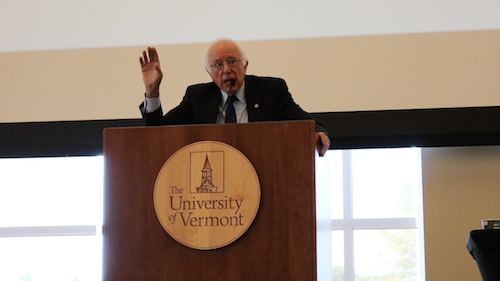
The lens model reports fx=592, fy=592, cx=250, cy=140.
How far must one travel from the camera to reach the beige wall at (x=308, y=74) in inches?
162

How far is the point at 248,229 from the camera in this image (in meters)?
1.47

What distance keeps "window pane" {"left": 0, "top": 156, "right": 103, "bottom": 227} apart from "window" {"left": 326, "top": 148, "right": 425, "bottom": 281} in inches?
87.0

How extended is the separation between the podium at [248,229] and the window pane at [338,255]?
12.2 feet

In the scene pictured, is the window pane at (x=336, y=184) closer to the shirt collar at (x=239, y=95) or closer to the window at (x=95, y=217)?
the window at (x=95, y=217)

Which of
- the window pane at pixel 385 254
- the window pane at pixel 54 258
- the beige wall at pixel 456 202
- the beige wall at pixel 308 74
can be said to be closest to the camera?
the beige wall at pixel 308 74

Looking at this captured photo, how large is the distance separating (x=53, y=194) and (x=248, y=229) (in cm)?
438

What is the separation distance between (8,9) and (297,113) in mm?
3037

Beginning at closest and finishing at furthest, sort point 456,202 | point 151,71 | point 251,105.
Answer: point 151,71, point 251,105, point 456,202

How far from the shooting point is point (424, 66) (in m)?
4.16

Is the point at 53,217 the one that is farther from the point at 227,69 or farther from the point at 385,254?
the point at 227,69

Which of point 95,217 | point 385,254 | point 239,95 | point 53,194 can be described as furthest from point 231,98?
point 53,194

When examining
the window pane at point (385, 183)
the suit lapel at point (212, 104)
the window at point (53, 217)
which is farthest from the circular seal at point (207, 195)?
the window at point (53, 217)

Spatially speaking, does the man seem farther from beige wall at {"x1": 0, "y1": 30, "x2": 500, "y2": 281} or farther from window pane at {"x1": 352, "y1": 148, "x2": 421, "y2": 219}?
window pane at {"x1": 352, "y1": 148, "x2": 421, "y2": 219}

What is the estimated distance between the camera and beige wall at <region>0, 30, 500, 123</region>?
412 cm
